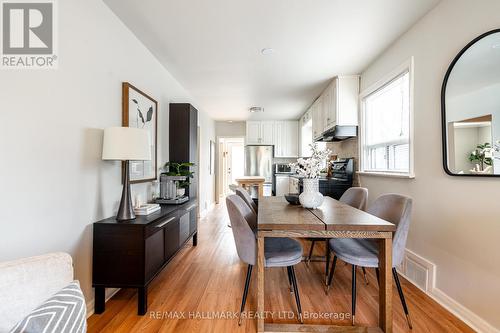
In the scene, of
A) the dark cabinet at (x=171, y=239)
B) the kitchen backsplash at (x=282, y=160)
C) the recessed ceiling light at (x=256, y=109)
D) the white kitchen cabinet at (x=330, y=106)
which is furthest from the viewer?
the kitchen backsplash at (x=282, y=160)

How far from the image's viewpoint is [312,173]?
79.4 inches

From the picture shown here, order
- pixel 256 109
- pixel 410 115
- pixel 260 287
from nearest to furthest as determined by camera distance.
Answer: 1. pixel 260 287
2. pixel 410 115
3. pixel 256 109

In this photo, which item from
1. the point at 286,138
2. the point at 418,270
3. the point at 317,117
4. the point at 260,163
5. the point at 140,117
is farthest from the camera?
the point at 286,138

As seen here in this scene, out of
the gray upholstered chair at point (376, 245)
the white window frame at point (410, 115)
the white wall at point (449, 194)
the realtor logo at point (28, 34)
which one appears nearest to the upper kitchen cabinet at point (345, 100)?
the white window frame at point (410, 115)

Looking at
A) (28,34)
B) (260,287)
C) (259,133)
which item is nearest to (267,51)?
(28,34)

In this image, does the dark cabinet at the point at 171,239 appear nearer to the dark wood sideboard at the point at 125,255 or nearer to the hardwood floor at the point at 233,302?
the dark wood sideboard at the point at 125,255

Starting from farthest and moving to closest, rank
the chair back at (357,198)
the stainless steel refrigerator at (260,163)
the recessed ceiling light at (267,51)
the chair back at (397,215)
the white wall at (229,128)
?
1. the white wall at (229,128)
2. the stainless steel refrigerator at (260,163)
3. the recessed ceiling light at (267,51)
4. the chair back at (357,198)
5. the chair back at (397,215)

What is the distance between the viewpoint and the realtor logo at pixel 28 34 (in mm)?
1271

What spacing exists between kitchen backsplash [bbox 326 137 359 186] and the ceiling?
106cm

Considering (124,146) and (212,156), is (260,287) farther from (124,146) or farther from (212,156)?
(212,156)

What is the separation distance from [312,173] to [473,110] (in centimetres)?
120

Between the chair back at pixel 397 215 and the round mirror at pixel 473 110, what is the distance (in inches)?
18.0

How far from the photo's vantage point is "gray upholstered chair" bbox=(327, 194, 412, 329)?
1.60 metres

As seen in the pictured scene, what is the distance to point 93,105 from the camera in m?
1.78
